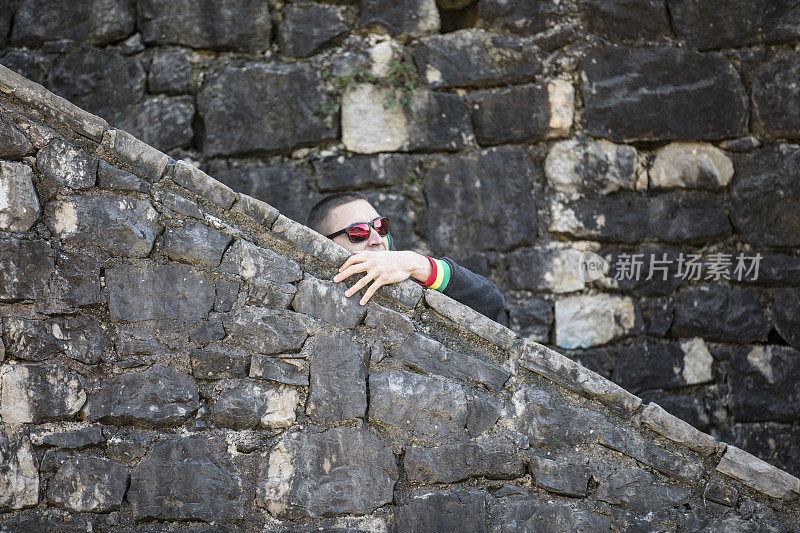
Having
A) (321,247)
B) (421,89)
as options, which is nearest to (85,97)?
(421,89)

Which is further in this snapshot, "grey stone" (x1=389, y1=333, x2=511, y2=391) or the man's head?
the man's head

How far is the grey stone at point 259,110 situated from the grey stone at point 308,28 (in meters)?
0.13

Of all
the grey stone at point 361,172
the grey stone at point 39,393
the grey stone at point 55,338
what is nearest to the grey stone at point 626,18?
the grey stone at point 361,172

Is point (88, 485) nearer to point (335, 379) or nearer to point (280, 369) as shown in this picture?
point (280, 369)

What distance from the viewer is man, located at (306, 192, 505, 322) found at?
7.12 feet

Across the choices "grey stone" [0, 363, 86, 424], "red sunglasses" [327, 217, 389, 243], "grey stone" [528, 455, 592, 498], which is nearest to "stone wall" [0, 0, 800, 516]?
"red sunglasses" [327, 217, 389, 243]

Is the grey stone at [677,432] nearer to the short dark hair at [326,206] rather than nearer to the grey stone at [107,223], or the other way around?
the short dark hair at [326,206]

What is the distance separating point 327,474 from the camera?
6.81 feet

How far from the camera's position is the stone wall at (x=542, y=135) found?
3637 mm

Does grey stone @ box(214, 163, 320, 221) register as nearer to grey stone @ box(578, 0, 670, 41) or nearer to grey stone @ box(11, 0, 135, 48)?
grey stone @ box(11, 0, 135, 48)

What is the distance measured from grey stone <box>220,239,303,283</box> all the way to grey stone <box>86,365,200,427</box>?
35 cm

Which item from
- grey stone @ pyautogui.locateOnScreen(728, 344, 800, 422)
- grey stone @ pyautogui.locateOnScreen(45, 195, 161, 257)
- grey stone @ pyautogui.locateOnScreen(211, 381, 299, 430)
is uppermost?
grey stone @ pyautogui.locateOnScreen(45, 195, 161, 257)

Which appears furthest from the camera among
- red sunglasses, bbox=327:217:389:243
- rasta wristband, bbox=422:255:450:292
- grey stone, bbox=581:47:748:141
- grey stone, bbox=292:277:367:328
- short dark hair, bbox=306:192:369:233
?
grey stone, bbox=581:47:748:141

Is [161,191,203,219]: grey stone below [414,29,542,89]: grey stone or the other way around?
below
